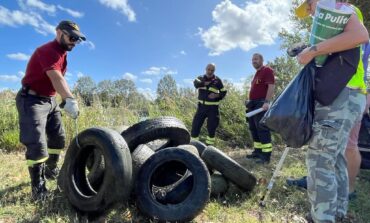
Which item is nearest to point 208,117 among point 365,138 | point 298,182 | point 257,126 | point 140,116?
point 257,126

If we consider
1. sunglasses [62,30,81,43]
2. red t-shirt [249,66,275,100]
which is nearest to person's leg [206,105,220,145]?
red t-shirt [249,66,275,100]

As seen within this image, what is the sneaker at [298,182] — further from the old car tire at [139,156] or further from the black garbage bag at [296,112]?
the black garbage bag at [296,112]

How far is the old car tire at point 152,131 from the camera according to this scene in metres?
4.47

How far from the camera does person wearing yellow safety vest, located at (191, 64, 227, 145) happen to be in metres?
8.38

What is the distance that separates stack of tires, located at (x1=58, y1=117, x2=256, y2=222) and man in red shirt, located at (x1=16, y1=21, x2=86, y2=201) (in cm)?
34

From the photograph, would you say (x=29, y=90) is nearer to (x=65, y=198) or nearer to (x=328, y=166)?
(x=65, y=198)

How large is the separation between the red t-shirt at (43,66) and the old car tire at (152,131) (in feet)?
3.66

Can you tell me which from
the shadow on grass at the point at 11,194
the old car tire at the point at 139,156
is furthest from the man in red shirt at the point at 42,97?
the old car tire at the point at 139,156

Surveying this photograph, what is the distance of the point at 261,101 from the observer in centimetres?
716

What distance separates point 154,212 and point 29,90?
2224 mm

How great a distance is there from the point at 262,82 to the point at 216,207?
362cm

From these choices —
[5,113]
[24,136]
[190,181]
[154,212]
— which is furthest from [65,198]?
[5,113]

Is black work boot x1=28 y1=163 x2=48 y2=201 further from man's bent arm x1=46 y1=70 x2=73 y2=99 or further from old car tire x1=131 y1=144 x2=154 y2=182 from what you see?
old car tire x1=131 y1=144 x2=154 y2=182

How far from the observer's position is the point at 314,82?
2951mm
